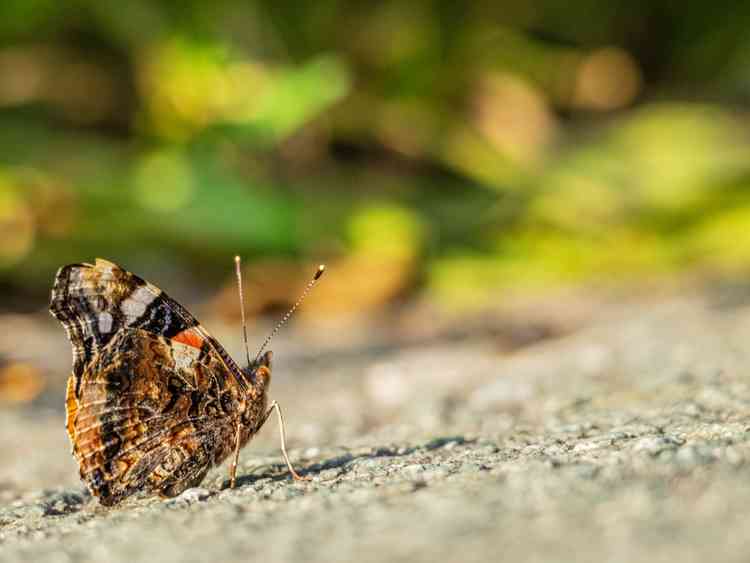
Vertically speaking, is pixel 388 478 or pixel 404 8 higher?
pixel 404 8

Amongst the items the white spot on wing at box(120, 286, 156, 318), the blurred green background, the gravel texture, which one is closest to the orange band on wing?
the white spot on wing at box(120, 286, 156, 318)

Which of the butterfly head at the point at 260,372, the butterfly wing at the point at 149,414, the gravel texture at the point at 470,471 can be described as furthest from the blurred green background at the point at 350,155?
the butterfly wing at the point at 149,414

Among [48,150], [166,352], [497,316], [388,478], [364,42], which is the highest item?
[364,42]

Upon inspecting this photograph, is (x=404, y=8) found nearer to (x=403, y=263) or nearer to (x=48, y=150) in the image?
(x=403, y=263)

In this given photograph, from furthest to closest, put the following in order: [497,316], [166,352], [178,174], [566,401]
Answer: [178,174]
[497,316]
[566,401]
[166,352]

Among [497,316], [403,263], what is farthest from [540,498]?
[403,263]

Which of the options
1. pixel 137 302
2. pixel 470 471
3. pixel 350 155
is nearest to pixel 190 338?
pixel 137 302

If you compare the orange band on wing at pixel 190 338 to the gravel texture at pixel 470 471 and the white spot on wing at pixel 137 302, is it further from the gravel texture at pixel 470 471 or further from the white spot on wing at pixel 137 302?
the gravel texture at pixel 470 471

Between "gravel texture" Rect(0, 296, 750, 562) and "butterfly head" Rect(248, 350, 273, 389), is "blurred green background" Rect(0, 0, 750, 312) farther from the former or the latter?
"butterfly head" Rect(248, 350, 273, 389)
